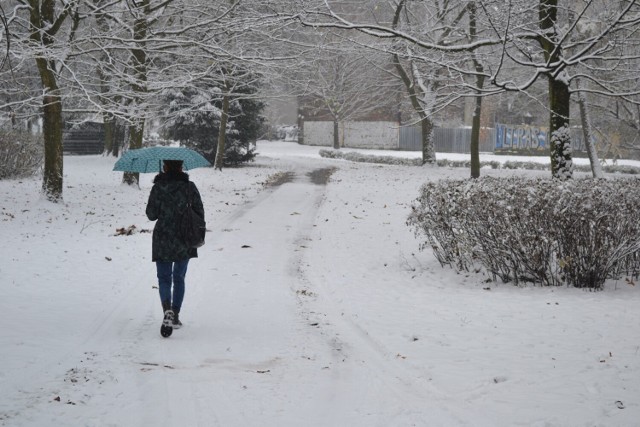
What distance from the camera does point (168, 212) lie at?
590cm

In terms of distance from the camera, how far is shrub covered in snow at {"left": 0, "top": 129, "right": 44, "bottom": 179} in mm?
19531

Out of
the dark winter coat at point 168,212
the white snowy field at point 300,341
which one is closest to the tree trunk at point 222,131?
the white snowy field at point 300,341

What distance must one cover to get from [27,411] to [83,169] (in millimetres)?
23716

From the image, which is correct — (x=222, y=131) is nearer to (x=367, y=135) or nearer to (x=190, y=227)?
(x=190, y=227)

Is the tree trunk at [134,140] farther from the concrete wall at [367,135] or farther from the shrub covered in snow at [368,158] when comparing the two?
the concrete wall at [367,135]

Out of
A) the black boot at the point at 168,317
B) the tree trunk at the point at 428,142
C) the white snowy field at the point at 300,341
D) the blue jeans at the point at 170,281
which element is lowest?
the white snowy field at the point at 300,341

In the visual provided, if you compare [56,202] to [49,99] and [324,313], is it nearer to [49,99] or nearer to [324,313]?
[49,99]

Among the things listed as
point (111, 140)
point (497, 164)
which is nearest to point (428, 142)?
point (497, 164)

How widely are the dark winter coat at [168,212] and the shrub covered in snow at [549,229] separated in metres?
3.93

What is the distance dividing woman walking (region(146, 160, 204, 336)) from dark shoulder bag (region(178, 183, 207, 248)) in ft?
0.10

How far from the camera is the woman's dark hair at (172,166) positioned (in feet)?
19.6

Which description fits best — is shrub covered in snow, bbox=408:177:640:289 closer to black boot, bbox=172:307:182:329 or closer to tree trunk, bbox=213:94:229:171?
black boot, bbox=172:307:182:329

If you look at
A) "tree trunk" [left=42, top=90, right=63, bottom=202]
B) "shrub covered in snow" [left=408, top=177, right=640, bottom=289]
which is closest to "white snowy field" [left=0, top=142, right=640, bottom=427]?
"shrub covered in snow" [left=408, top=177, right=640, bottom=289]

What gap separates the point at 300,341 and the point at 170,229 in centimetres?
174
